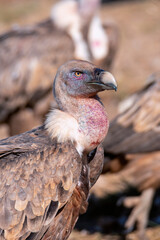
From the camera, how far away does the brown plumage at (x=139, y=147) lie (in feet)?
15.3

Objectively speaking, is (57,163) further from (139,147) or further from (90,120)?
(139,147)

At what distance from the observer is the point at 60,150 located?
323 cm

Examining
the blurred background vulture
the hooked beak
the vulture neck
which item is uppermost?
the blurred background vulture

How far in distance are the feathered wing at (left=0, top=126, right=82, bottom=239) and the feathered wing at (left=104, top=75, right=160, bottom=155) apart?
54.2 inches

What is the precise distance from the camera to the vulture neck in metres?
3.28

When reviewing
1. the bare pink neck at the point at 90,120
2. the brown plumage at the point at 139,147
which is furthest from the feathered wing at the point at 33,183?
the brown plumage at the point at 139,147

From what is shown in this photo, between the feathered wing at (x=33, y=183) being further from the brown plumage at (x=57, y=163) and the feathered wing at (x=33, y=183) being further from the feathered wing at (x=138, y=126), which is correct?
the feathered wing at (x=138, y=126)

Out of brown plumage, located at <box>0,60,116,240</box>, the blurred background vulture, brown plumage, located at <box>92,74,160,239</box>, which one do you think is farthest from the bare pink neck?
the blurred background vulture

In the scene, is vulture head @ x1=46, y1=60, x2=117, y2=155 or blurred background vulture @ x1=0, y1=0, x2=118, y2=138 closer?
vulture head @ x1=46, y1=60, x2=117, y2=155

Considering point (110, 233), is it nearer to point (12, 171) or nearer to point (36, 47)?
point (12, 171)

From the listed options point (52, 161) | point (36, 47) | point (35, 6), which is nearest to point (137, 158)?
point (52, 161)

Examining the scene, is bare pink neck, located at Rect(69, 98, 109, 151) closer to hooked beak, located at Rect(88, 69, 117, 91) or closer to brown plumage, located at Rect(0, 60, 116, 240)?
brown plumage, located at Rect(0, 60, 116, 240)

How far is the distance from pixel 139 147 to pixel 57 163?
5.22 feet

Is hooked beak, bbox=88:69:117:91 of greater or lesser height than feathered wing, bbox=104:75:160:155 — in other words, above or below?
above
